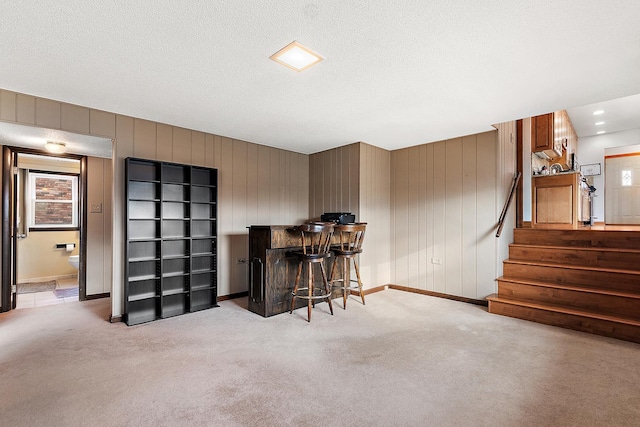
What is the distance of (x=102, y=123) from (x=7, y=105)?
2.37ft

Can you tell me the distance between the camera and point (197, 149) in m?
4.05

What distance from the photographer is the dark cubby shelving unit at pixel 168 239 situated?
3.41 m

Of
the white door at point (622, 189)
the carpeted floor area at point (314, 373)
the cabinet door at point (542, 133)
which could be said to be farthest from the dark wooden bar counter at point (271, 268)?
the white door at point (622, 189)

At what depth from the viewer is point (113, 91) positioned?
9.08 ft

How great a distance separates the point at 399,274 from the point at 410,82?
3214 millimetres

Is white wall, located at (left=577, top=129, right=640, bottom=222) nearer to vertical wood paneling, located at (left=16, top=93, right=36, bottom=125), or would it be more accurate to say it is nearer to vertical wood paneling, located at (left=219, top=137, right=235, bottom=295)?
vertical wood paneling, located at (left=219, top=137, right=235, bottom=295)

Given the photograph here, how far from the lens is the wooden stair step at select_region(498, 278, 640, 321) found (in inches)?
117

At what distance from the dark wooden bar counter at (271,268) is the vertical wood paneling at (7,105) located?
252cm

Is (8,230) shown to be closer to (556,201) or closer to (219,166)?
(219,166)

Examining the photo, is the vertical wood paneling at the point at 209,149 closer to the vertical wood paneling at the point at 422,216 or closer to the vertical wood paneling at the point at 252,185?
the vertical wood paneling at the point at 252,185

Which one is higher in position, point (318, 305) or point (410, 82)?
point (410, 82)

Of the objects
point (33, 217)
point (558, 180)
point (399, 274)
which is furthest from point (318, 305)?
point (33, 217)

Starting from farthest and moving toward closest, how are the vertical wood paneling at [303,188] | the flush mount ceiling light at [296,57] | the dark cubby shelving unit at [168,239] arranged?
the vertical wood paneling at [303,188] → the dark cubby shelving unit at [168,239] → the flush mount ceiling light at [296,57]

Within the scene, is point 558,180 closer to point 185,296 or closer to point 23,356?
point 185,296
